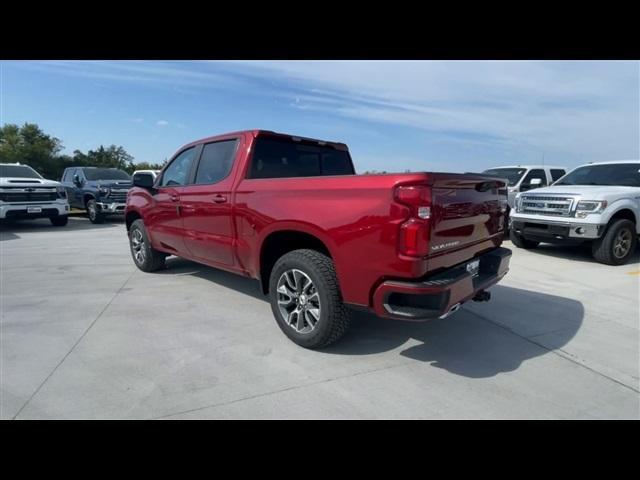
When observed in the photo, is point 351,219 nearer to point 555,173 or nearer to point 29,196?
point 555,173

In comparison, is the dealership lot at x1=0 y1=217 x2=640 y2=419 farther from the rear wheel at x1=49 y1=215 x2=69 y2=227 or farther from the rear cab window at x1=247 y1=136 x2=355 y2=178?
the rear wheel at x1=49 y1=215 x2=69 y2=227

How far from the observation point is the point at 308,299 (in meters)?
3.08

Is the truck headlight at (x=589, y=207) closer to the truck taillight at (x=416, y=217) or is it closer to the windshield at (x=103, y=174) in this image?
the truck taillight at (x=416, y=217)

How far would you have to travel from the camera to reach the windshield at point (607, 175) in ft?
23.2

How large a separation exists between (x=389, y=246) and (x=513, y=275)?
4130 millimetres

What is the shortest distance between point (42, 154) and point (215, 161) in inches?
1593

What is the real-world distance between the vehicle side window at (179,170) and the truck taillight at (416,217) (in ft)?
10.6

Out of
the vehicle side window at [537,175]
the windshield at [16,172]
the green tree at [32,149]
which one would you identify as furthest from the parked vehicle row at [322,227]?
the green tree at [32,149]

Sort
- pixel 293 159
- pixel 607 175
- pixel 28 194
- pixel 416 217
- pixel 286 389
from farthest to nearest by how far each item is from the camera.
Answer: pixel 28 194, pixel 607 175, pixel 293 159, pixel 286 389, pixel 416 217

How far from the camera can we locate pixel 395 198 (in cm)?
240

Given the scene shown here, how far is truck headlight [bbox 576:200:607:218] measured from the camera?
20.5 feet

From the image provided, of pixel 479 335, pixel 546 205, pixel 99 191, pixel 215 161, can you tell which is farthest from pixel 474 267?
pixel 99 191

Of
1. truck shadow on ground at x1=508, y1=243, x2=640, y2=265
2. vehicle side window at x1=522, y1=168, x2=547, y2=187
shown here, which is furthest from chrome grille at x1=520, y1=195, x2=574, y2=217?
vehicle side window at x1=522, y1=168, x2=547, y2=187
